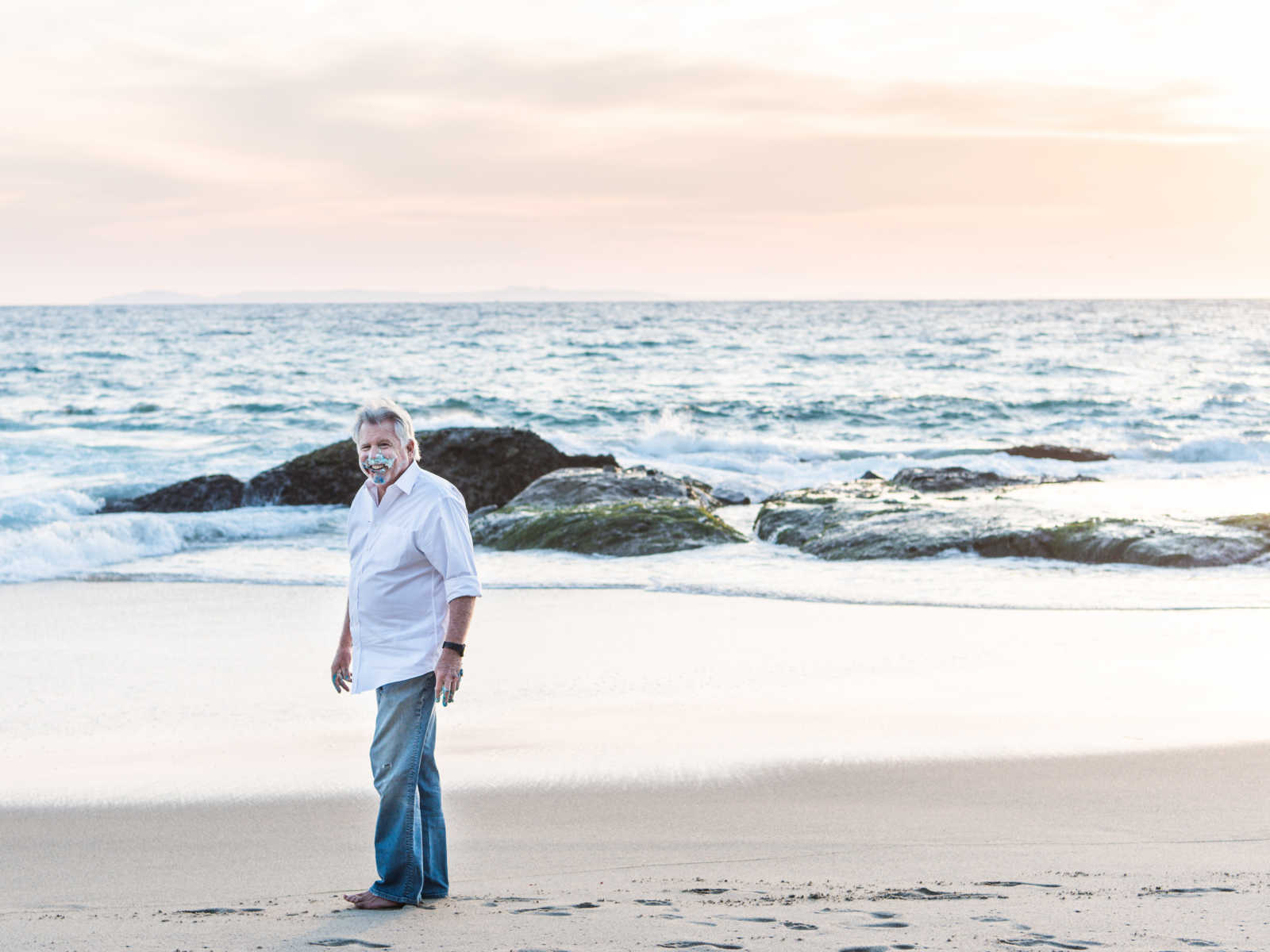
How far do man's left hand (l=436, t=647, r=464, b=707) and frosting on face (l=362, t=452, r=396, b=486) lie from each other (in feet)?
1.77

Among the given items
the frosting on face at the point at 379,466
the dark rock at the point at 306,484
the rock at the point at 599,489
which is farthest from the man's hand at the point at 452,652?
the dark rock at the point at 306,484

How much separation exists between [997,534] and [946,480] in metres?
5.05

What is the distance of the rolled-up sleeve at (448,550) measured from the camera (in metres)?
3.56

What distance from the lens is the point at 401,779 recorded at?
3.66 metres

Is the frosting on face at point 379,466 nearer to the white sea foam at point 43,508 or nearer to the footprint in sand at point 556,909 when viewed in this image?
the footprint in sand at point 556,909

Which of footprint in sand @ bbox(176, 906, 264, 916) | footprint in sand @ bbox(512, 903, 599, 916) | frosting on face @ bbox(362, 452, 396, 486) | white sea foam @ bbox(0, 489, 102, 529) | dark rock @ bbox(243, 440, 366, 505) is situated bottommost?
white sea foam @ bbox(0, 489, 102, 529)

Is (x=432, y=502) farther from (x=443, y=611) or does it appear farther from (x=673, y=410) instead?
(x=673, y=410)

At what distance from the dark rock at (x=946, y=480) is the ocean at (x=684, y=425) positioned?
1.30 m

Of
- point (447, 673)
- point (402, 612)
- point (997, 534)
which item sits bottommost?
point (997, 534)

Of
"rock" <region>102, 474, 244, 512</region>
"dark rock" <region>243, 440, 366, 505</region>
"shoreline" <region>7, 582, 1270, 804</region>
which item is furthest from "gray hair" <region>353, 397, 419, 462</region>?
"rock" <region>102, 474, 244, 512</region>

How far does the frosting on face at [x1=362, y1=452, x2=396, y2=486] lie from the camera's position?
3.62 metres

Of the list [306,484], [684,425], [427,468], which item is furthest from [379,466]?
[684,425]

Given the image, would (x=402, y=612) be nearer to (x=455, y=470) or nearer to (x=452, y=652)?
(x=452, y=652)

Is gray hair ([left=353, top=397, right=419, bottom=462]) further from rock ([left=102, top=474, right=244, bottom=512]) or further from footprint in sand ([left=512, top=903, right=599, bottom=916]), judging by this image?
rock ([left=102, top=474, right=244, bottom=512])
